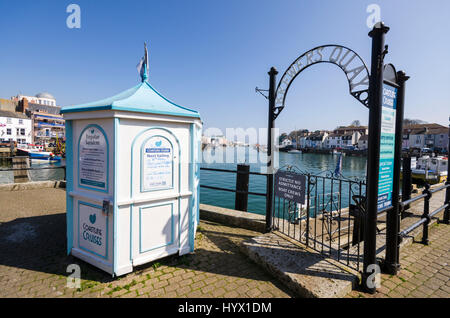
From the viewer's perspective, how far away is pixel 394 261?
3.40 meters

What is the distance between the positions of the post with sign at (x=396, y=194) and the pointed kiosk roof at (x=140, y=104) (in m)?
3.07

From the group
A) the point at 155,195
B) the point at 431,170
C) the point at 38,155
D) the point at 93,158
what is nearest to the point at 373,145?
the point at 155,195

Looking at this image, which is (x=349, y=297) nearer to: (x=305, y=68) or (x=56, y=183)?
(x=305, y=68)

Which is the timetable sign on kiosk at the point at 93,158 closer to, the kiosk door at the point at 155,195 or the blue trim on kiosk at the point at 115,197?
the blue trim on kiosk at the point at 115,197

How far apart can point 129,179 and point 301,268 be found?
2846mm

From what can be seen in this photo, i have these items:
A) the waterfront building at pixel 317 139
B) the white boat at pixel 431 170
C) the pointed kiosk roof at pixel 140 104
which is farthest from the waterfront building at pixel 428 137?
the pointed kiosk roof at pixel 140 104

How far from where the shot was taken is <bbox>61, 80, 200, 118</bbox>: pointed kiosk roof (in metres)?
3.19

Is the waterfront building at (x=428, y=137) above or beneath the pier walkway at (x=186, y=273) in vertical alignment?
above

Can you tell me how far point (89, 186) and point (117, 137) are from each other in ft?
3.30

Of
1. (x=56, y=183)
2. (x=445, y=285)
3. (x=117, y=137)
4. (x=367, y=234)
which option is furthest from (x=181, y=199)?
(x=56, y=183)

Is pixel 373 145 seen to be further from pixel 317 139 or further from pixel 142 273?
pixel 317 139

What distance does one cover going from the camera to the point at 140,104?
3369 millimetres

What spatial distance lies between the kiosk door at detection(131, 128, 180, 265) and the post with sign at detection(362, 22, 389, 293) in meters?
2.81

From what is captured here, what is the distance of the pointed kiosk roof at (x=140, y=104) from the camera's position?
10.5 feet
